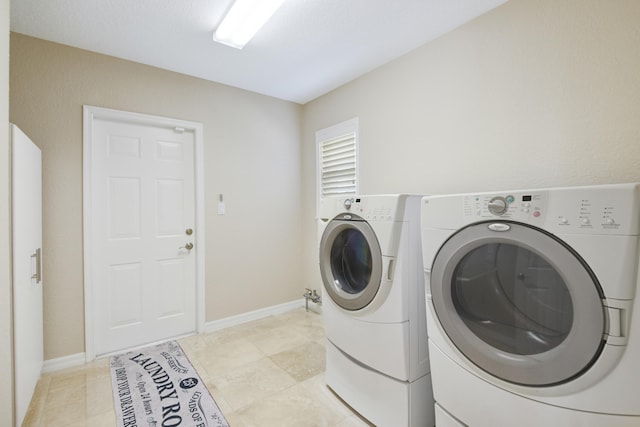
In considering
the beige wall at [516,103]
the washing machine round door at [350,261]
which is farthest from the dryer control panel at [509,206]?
the beige wall at [516,103]

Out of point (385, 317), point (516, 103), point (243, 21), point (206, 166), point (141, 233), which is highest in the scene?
point (243, 21)

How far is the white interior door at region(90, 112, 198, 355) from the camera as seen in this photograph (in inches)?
92.0

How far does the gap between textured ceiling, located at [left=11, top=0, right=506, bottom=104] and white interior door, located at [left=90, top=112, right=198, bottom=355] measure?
1.99 feet

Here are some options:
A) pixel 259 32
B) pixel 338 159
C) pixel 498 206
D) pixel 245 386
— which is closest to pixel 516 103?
pixel 498 206

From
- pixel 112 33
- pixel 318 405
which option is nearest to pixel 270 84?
pixel 112 33

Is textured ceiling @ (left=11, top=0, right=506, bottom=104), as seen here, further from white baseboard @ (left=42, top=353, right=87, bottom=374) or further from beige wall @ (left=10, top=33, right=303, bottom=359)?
white baseboard @ (left=42, top=353, right=87, bottom=374)

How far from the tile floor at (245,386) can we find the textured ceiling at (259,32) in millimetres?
2379

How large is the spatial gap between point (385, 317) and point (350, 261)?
0.42m

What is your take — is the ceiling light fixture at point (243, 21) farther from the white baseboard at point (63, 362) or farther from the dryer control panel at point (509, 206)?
the white baseboard at point (63, 362)

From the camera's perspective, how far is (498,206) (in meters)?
1.07

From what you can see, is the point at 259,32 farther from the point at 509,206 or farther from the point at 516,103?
the point at 509,206

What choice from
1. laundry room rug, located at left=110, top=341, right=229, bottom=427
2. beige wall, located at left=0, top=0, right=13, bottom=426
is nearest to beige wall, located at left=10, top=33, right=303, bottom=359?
laundry room rug, located at left=110, top=341, right=229, bottom=427

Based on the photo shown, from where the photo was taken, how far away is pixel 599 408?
899 mm

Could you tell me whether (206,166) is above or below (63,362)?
above
